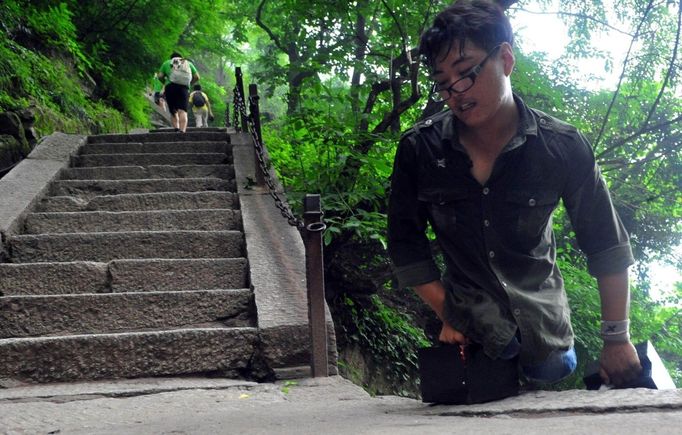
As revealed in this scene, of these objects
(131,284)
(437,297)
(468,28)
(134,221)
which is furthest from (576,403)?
(134,221)

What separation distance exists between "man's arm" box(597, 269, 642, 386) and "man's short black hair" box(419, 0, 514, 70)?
0.82 meters

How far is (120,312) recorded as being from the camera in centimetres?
391

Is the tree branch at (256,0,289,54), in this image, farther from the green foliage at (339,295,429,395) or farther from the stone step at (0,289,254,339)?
the stone step at (0,289,254,339)

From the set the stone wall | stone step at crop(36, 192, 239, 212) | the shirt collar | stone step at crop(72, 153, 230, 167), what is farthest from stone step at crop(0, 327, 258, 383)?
stone step at crop(72, 153, 230, 167)

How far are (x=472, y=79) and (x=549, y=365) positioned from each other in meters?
0.94

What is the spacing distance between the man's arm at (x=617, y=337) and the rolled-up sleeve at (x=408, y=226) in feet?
1.76

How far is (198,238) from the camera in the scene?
16.2ft

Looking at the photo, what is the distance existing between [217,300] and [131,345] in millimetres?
671

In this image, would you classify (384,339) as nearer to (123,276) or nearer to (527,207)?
(123,276)

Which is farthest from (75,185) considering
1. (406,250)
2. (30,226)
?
(406,250)

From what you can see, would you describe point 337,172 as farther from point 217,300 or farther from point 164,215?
point 217,300

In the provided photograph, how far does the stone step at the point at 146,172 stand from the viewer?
6883 millimetres

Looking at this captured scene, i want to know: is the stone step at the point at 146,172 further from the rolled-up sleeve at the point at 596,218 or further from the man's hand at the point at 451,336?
the rolled-up sleeve at the point at 596,218

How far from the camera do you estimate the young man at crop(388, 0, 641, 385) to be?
2033 mm
